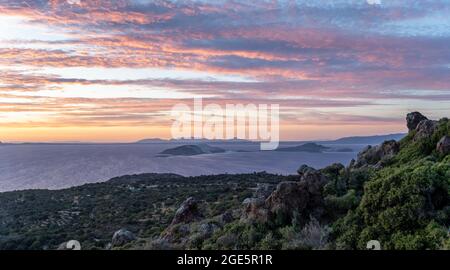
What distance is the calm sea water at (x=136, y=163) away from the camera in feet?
28.6

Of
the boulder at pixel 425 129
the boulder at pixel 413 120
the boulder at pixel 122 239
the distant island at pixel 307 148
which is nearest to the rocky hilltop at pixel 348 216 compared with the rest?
the distant island at pixel 307 148

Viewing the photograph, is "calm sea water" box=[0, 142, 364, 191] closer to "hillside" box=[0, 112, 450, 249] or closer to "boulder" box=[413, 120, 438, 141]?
"hillside" box=[0, 112, 450, 249]

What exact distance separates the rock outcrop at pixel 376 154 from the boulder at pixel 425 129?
2.46ft

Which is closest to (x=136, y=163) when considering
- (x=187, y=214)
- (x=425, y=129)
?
(x=187, y=214)

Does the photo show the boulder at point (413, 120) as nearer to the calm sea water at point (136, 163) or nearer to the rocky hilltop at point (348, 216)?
the calm sea water at point (136, 163)

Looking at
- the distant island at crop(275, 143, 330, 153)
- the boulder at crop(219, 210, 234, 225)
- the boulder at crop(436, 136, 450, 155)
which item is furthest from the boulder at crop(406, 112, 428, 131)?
the boulder at crop(219, 210, 234, 225)

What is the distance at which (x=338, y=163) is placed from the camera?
1012 centimetres

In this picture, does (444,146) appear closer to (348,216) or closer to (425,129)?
(425,129)

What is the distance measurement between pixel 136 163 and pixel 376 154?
2191cm

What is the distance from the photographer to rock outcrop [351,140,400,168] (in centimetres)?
1059
